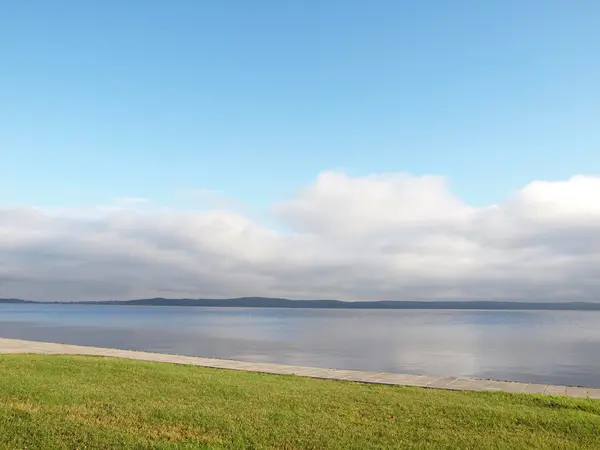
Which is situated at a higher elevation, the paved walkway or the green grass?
the green grass

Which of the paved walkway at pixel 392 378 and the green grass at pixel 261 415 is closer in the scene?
the green grass at pixel 261 415

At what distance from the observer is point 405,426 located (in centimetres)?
991

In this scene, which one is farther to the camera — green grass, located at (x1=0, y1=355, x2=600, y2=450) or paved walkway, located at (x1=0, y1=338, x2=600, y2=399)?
paved walkway, located at (x1=0, y1=338, x2=600, y2=399)

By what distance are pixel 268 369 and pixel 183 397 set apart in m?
6.91

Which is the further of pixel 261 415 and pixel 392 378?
pixel 392 378

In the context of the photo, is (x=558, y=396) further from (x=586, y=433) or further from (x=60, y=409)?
(x=60, y=409)

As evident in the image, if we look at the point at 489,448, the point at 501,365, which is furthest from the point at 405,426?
the point at 501,365

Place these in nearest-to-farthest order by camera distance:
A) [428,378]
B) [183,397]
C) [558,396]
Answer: [183,397] < [558,396] < [428,378]

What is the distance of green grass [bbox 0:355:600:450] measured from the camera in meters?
8.61

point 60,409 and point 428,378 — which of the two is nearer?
point 60,409

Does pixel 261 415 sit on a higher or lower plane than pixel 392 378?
higher

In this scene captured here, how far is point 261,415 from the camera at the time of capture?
10.5 metres

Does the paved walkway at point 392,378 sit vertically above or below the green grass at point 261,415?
below

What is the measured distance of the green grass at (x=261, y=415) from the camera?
28.2 feet
